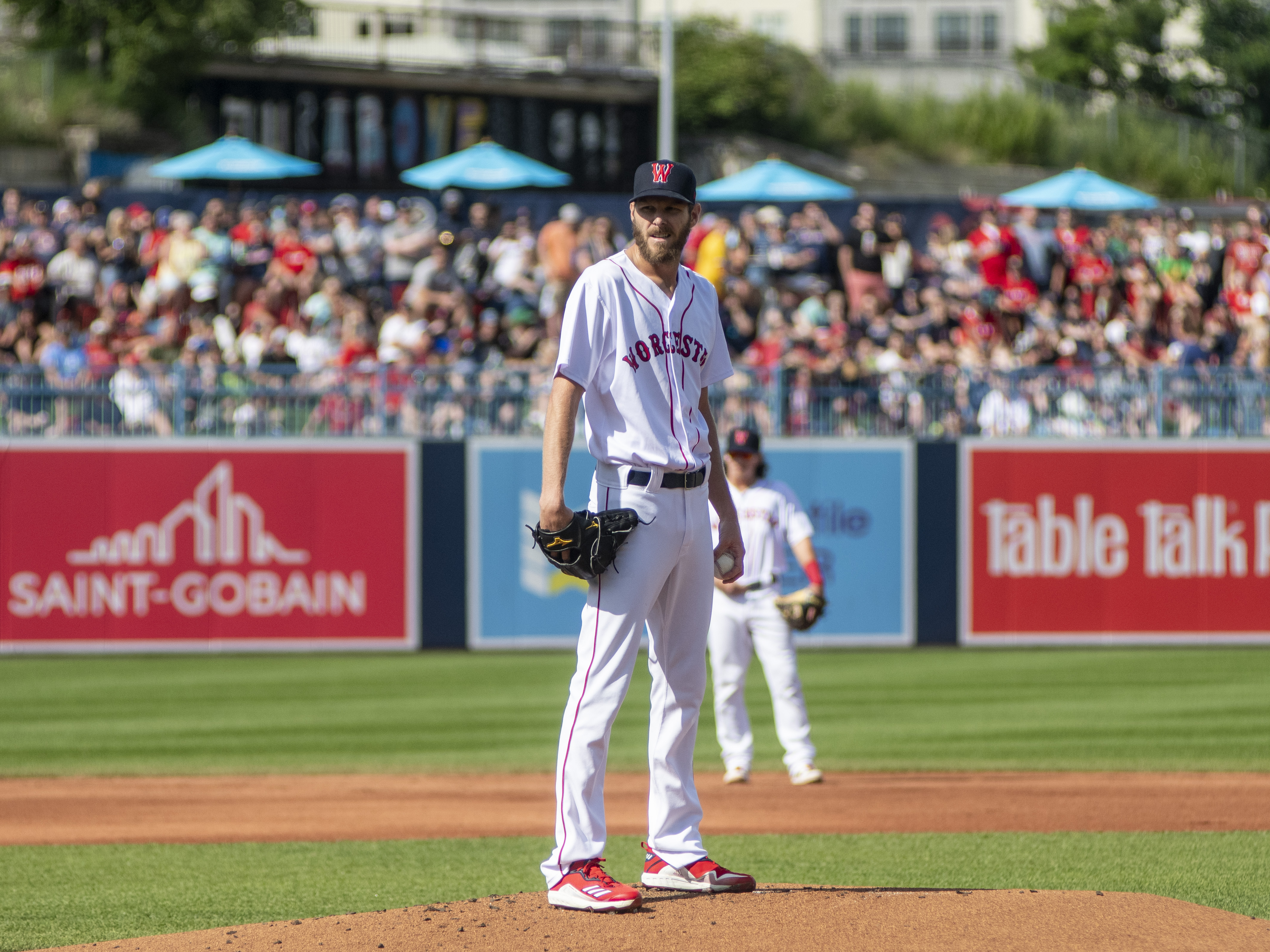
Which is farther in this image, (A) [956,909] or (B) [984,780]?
(B) [984,780]

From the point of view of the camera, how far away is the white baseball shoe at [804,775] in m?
9.97

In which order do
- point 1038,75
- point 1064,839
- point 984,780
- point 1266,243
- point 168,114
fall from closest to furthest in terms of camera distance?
1. point 1064,839
2. point 984,780
3. point 1266,243
4. point 168,114
5. point 1038,75

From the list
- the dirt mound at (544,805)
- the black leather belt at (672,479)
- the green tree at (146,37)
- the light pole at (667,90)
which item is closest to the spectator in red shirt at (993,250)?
the light pole at (667,90)

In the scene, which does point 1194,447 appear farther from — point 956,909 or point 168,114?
point 168,114

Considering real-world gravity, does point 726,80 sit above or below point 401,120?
above

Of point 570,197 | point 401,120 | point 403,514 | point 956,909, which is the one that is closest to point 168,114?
point 401,120

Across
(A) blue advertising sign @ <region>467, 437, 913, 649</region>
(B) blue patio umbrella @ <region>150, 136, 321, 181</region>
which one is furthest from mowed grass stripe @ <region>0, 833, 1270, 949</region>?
(B) blue patio umbrella @ <region>150, 136, 321, 181</region>

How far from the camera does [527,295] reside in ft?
→ 64.2

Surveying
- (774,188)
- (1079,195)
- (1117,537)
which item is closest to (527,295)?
(774,188)

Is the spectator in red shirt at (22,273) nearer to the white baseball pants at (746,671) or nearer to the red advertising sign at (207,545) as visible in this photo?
the red advertising sign at (207,545)

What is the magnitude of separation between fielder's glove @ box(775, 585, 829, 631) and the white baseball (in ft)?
14.0

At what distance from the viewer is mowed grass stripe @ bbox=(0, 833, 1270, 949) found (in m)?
6.41

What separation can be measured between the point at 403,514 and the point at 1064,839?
9590 mm

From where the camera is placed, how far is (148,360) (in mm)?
17531
